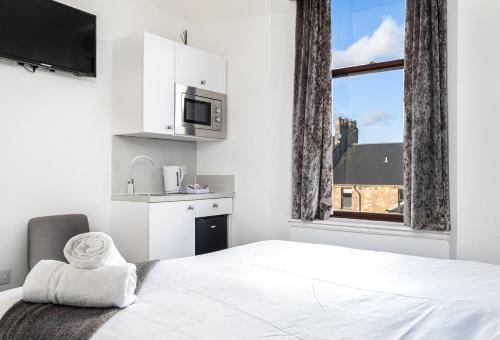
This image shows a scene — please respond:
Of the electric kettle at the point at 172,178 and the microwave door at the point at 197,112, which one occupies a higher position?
the microwave door at the point at 197,112

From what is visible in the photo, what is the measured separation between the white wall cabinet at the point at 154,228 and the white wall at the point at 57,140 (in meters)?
0.19

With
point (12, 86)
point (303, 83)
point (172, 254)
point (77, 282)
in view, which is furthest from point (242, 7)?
point (77, 282)

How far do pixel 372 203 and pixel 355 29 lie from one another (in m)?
1.52

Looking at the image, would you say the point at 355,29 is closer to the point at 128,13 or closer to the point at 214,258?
the point at 128,13

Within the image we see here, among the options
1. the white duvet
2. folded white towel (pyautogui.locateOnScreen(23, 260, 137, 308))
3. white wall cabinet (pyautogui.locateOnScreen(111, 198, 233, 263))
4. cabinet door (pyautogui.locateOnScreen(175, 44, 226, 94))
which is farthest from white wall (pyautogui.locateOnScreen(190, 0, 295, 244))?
folded white towel (pyautogui.locateOnScreen(23, 260, 137, 308))

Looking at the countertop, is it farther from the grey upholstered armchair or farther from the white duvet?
the white duvet

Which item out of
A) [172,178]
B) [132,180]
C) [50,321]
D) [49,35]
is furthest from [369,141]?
[50,321]

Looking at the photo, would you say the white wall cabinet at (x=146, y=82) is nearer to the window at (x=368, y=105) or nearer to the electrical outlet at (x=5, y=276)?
the electrical outlet at (x=5, y=276)

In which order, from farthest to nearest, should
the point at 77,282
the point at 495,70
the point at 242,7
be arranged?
the point at 242,7 → the point at 495,70 → the point at 77,282

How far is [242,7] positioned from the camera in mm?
3863

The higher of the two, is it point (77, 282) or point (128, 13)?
point (128, 13)

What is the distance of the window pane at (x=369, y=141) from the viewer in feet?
10.8

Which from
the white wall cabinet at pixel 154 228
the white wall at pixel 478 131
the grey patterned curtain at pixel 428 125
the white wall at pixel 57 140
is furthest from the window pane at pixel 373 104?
the white wall at pixel 57 140

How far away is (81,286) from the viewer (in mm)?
1262
